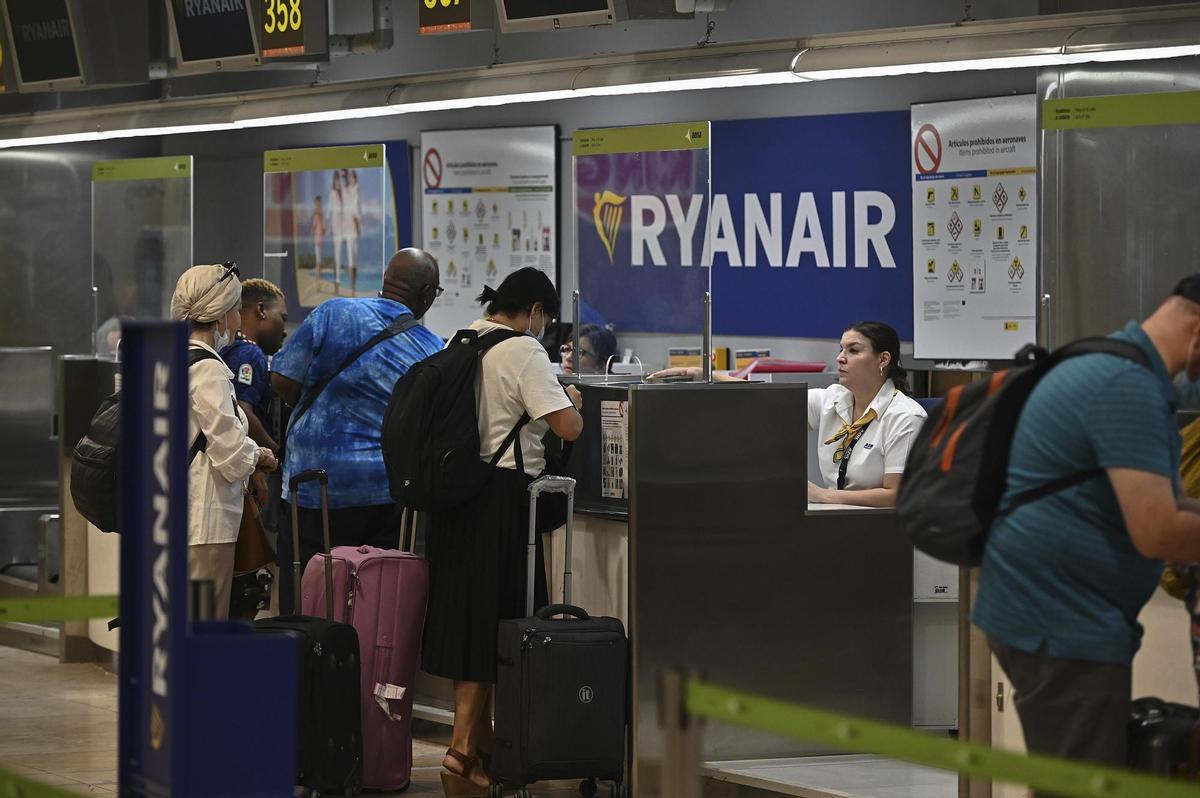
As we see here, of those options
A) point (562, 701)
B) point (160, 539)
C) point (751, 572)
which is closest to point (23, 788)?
point (160, 539)

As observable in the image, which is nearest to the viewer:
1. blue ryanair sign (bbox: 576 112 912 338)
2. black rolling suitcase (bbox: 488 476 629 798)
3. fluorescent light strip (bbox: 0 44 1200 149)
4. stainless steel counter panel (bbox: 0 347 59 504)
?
black rolling suitcase (bbox: 488 476 629 798)

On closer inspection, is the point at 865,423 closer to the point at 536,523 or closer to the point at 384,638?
the point at 536,523

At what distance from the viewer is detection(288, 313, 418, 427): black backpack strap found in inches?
247

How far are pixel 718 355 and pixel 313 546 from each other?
11.1 ft

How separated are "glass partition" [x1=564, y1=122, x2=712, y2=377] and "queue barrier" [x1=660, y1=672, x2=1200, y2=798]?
3.55 m

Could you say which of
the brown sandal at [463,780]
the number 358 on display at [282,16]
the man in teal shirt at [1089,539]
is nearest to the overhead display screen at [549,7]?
the number 358 on display at [282,16]

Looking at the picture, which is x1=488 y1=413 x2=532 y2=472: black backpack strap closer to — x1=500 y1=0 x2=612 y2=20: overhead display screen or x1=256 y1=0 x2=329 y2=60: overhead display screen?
x1=500 y1=0 x2=612 y2=20: overhead display screen

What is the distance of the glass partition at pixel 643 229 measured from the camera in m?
6.57

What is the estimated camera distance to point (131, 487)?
10.1 feet

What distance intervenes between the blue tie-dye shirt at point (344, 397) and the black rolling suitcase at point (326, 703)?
2.91 feet

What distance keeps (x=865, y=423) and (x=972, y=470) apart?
265cm

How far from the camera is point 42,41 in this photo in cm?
920

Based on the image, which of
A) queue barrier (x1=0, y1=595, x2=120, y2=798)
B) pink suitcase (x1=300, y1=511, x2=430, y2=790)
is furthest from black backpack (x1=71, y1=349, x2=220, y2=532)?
queue barrier (x1=0, y1=595, x2=120, y2=798)

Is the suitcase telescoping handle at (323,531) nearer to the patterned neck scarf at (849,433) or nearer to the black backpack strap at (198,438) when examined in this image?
the black backpack strap at (198,438)
